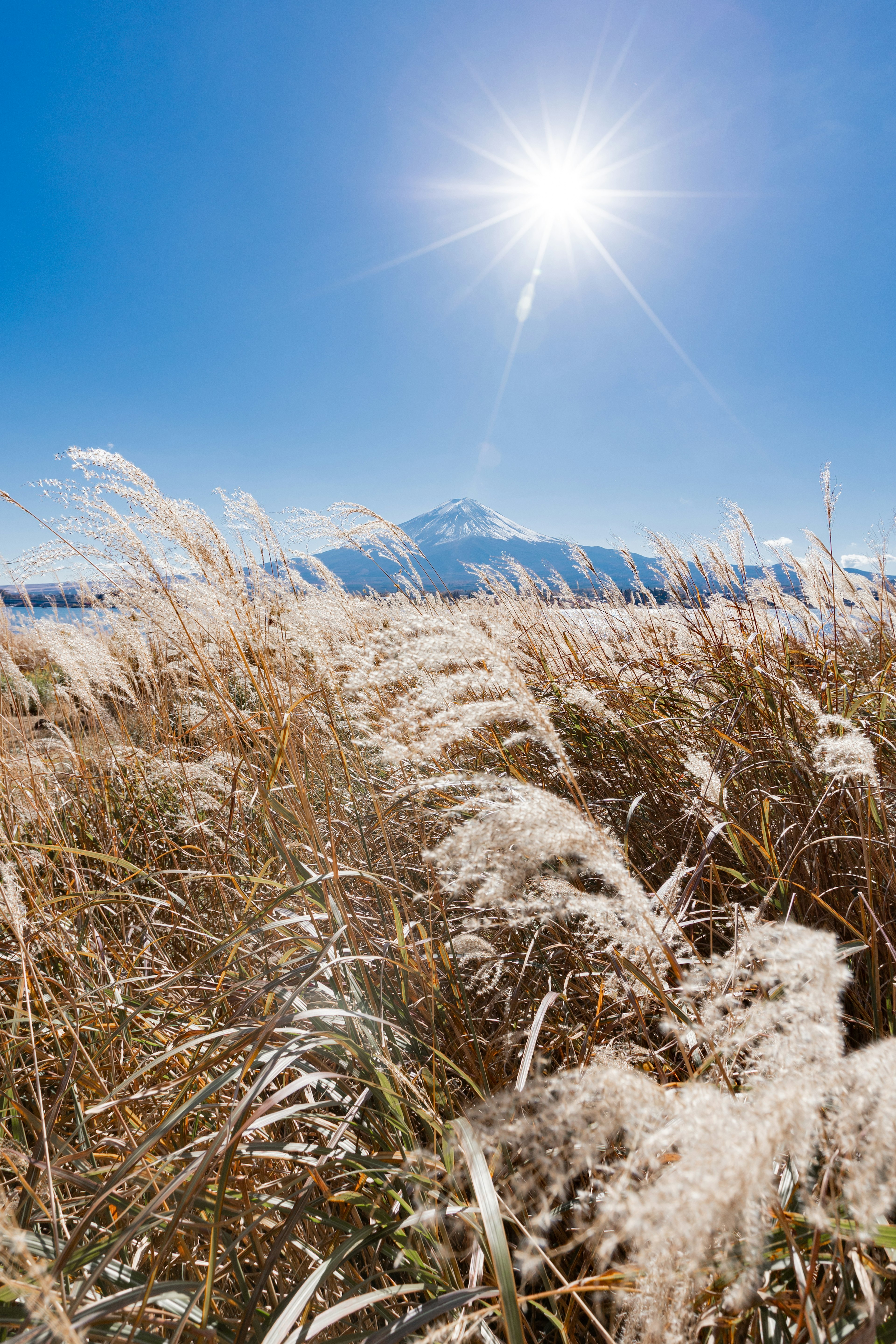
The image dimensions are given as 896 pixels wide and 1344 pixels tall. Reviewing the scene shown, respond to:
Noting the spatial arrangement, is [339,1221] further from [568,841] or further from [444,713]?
[444,713]

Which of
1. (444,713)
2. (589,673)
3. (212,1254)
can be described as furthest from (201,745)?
(212,1254)

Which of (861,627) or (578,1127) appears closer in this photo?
(578,1127)

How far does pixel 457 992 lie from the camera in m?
1.23

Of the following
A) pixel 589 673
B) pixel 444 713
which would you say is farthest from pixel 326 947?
pixel 589 673

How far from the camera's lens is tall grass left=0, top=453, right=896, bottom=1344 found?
621 mm

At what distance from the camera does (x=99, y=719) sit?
2861 millimetres

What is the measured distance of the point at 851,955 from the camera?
129cm

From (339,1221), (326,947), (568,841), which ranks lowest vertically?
(339,1221)

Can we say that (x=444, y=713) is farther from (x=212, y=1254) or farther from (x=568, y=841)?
(x=212, y=1254)

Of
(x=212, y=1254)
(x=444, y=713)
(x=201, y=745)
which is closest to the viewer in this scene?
(x=212, y=1254)

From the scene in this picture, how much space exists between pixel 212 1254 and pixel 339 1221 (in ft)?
1.16

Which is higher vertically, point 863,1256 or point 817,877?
point 817,877

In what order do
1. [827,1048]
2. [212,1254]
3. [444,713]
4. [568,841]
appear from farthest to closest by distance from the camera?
1. [444,713]
2. [568,841]
3. [212,1254]
4. [827,1048]

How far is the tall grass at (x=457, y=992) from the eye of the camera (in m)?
0.62
